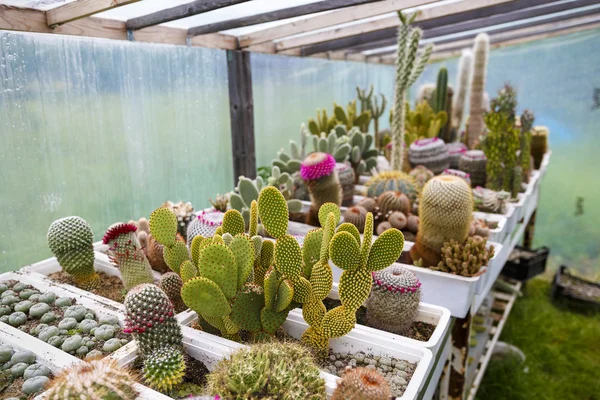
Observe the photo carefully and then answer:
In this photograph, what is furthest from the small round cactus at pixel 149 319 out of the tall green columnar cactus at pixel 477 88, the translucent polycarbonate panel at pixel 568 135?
the translucent polycarbonate panel at pixel 568 135

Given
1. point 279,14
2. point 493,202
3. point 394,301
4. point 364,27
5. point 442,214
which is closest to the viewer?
point 394,301

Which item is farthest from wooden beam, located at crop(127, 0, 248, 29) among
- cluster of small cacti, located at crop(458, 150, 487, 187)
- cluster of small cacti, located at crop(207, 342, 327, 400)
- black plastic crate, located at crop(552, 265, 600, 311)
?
black plastic crate, located at crop(552, 265, 600, 311)

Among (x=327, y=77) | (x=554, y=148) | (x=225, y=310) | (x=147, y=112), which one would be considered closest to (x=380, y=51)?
(x=327, y=77)

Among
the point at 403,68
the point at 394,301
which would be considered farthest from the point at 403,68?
the point at 394,301

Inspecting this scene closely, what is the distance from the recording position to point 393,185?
2.25m

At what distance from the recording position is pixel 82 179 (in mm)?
1939

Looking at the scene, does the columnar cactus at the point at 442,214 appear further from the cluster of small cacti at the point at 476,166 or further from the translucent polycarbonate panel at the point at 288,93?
the translucent polycarbonate panel at the point at 288,93

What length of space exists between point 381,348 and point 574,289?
117 inches

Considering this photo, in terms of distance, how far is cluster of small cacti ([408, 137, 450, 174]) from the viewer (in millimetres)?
2734

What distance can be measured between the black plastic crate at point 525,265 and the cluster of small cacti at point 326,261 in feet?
8.36

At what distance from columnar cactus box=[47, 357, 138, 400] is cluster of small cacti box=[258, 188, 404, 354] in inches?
17.3

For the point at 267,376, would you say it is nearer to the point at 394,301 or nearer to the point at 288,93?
the point at 394,301

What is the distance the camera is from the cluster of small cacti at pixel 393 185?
2244mm

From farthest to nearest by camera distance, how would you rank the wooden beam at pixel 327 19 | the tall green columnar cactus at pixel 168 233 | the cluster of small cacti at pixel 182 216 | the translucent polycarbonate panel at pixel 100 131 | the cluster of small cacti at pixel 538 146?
the cluster of small cacti at pixel 538 146 → the wooden beam at pixel 327 19 → the cluster of small cacti at pixel 182 216 → the translucent polycarbonate panel at pixel 100 131 → the tall green columnar cactus at pixel 168 233
